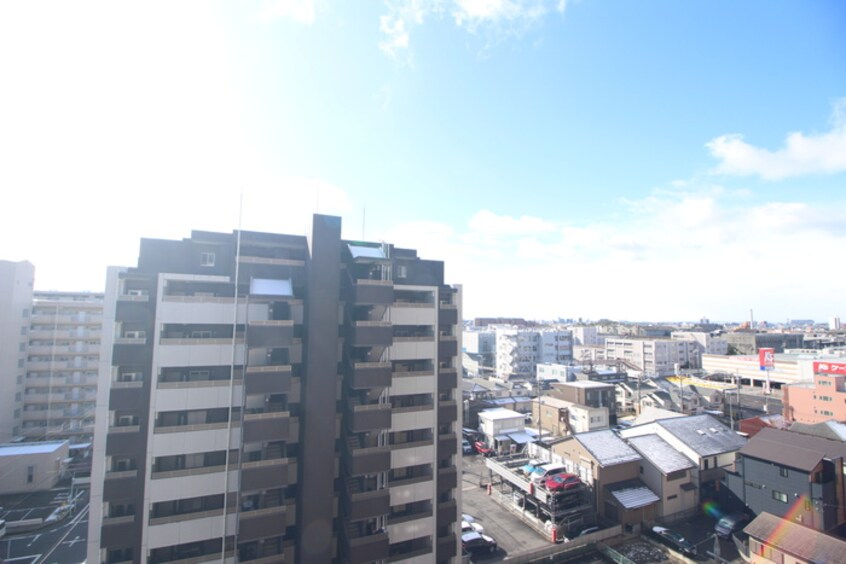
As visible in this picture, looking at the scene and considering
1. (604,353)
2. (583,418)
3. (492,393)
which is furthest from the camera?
(604,353)

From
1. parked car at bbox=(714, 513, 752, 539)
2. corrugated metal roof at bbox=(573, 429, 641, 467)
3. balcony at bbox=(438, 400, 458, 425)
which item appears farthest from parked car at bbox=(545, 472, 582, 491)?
balcony at bbox=(438, 400, 458, 425)

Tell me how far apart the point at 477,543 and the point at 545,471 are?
10.9 m

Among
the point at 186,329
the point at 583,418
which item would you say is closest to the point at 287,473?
the point at 186,329

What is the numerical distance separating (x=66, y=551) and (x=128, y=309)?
91.3 feet

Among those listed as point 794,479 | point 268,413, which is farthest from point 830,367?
point 268,413

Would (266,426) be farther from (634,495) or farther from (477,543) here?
(634,495)

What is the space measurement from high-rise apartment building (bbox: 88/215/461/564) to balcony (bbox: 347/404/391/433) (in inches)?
3.4

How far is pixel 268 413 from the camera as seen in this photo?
912 inches

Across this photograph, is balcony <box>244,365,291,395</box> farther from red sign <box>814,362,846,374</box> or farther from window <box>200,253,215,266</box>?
red sign <box>814,362,846,374</box>

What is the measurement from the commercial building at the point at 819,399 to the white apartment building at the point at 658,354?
49249mm

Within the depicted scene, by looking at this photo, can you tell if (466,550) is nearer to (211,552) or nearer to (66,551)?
(211,552)

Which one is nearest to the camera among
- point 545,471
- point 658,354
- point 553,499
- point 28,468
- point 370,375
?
point 370,375

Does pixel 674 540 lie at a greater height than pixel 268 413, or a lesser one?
lesser

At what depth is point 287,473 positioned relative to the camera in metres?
23.3
